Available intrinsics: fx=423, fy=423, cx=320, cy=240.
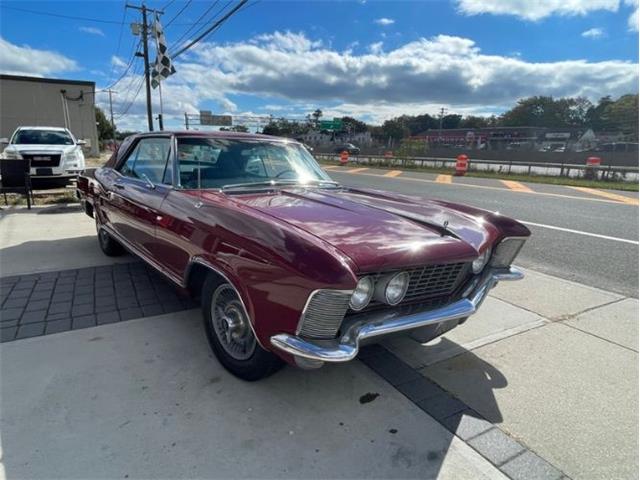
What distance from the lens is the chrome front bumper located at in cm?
198

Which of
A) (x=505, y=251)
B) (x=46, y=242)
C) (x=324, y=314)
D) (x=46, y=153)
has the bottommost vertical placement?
(x=46, y=242)

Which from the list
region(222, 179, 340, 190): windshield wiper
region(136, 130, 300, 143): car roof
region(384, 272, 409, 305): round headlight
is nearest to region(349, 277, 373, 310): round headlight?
region(384, 272, 409, 305): round headlight

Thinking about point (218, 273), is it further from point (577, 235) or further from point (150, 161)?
point (577, 235)

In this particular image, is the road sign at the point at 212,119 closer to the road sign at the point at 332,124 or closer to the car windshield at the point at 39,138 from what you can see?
the road sign at the point at 332,124

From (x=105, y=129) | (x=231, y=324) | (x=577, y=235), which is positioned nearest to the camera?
(x=231, y=324)

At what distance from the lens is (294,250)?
79.4 inches

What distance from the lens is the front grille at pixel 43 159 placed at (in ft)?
32.1

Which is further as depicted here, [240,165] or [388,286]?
[240,165]

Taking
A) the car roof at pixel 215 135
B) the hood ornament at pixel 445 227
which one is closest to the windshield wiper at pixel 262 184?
the car roof at pixel 215 135

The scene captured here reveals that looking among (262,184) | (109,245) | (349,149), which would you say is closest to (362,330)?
(262,184)

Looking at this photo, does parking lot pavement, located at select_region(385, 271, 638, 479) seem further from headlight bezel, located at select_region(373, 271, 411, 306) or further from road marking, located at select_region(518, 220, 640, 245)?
road marking, located at select_region(518, 220, 640, 245)

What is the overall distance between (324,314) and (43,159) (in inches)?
415

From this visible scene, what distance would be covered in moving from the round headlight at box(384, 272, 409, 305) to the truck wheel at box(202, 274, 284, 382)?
0.74 meters

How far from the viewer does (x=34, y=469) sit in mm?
1908
